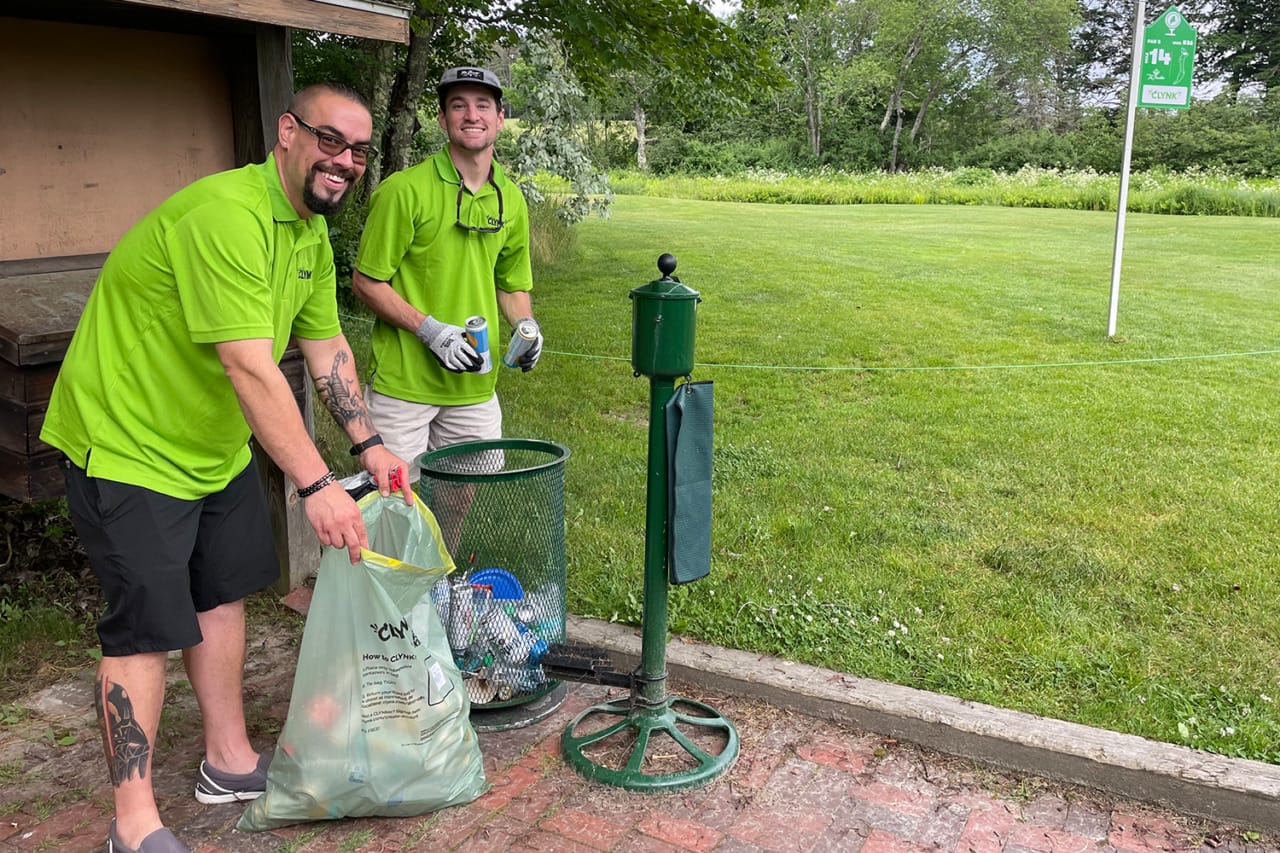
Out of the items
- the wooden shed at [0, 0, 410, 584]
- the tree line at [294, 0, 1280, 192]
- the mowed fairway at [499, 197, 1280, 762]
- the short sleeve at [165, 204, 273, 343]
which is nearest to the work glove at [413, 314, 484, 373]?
the wooden shed at [0, 0, 410, 584]

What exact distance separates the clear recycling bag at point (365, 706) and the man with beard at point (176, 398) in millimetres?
159

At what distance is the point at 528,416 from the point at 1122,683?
3966mm

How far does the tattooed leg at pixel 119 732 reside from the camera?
92.0 inches

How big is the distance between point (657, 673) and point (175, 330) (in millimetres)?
1593

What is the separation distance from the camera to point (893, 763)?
288 centimetres

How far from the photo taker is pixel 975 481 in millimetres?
5074

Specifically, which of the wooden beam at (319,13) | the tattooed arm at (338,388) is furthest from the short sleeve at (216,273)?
the wooden beam at (319,13)

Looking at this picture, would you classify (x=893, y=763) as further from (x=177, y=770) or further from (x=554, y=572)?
(x=177, y=770)

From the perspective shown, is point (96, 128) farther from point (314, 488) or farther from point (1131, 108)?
point (1131, 108)

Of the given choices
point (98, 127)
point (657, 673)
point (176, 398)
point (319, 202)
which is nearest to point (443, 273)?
point (319, 202)

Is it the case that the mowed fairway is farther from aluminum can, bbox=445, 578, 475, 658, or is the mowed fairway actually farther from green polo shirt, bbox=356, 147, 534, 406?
green polo shirt, bbox=356, 147, 534, 406

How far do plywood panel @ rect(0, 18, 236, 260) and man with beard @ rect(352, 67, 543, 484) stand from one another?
0.93 meters

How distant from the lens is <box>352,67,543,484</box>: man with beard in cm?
317

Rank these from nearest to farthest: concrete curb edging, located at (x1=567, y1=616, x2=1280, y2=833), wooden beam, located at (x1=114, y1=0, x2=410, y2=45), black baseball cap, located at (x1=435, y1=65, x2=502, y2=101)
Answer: concrete curb edging, located at (x1=567, y1=616, x2=1280, y2=833) < wooden beam, located at (x1=114, y1=0, x2=410, y2=45) < black baseball cap, located at (x1=435, y1=65, x2=502, y2=101)
